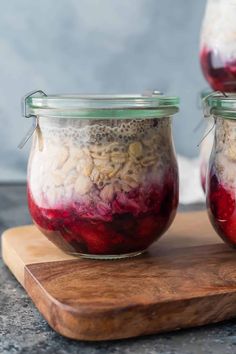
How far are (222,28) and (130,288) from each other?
356 millimetres

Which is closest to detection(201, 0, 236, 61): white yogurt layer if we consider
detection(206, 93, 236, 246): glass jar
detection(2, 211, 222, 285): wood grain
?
detection(206, 93, 236, 246): glass jar

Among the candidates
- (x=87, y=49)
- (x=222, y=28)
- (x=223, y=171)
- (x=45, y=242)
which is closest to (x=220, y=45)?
(x=222, y=28)

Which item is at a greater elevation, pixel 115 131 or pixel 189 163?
pixel 115 131

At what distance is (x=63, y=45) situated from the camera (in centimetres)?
154

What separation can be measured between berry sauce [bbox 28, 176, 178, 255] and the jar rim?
0.07 m

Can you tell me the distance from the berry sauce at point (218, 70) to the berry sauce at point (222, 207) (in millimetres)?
154

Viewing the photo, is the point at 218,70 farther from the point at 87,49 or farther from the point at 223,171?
the point at 87,49

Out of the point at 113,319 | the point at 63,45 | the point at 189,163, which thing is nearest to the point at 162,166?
the point at 113,319

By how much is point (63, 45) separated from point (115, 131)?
889mm

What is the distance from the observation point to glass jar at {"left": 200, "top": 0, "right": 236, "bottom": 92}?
2.74ft

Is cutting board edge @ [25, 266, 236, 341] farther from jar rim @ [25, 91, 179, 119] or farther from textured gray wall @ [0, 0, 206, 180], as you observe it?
textured gray wall @ [0, 0, 206, 180]

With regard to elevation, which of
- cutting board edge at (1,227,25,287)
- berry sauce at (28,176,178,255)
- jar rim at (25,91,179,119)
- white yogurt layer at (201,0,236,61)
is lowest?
cutting board edge at (1,227,25,287)

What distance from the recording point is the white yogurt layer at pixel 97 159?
0.69 metres

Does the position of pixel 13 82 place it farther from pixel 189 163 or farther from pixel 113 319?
pixel 113 319
